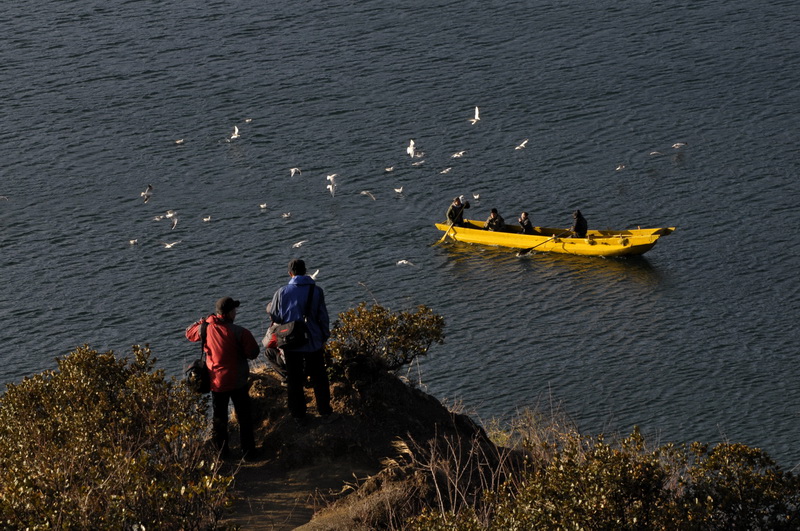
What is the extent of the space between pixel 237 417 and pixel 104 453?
11.4ft

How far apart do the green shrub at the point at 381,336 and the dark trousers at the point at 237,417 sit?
171 cm

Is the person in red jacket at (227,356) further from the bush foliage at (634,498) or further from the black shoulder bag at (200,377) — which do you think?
the bush foliage at (634,498)

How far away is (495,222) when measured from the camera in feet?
171

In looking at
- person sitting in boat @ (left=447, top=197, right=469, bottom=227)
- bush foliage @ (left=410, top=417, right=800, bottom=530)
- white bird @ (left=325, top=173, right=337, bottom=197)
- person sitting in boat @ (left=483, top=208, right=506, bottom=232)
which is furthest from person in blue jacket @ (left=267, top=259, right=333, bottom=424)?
white bird @ (left=325, top=173, right=337, bottom=197)

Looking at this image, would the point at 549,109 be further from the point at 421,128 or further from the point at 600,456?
the point at 600,456

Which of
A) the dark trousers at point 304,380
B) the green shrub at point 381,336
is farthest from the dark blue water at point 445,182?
the dark trousers at point 304,380

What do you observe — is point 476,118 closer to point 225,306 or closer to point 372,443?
point 372,443

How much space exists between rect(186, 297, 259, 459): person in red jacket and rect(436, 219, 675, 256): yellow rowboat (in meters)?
35.4

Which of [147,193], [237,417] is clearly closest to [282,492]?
[237,417]

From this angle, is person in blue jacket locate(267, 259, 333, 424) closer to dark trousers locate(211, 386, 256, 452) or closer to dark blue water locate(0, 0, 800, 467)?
dark trousers locate(211, 386, 256, 452)

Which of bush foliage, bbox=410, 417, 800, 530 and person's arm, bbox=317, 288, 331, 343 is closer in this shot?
bush foliage, bbox=410, 417, 800, 530

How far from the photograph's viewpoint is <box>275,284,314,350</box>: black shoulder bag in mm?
16234

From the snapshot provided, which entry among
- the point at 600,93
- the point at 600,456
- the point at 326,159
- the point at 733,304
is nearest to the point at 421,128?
the point at 326,159

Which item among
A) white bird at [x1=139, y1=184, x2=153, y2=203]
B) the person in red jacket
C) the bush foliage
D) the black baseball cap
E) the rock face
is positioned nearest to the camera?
the bush foliage
